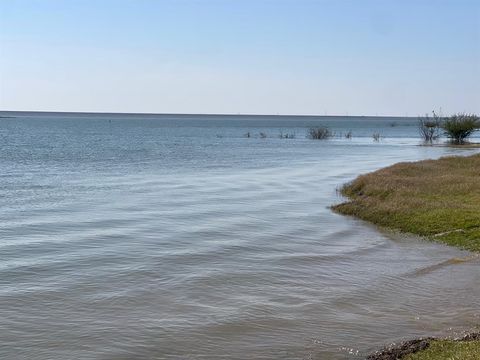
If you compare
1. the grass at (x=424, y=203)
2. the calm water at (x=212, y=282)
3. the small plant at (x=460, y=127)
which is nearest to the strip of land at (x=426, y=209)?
the grass at (x=424, y=203)

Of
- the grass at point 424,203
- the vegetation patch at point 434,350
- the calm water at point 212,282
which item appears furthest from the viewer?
the grass at point 424,203

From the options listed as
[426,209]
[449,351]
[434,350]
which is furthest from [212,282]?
[426,209]

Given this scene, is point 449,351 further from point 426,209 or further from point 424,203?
point 424,203

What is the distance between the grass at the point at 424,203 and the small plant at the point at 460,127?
1954 inches

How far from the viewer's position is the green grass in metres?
9.66

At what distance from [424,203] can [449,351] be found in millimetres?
15625

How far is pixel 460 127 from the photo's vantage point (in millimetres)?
85438

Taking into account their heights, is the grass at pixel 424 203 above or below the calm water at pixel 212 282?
above

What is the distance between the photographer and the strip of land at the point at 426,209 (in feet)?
35.1

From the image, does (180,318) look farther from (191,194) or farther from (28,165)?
(28,165)

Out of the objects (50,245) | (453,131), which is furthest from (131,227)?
(453,131)

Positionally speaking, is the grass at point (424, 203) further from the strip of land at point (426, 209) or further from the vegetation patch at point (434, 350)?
the vegetation patch at point (434, 350)

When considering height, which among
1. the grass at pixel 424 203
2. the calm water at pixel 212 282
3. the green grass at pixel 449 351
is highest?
the grass at pixel 424 203

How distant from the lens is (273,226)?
25.1 metres
